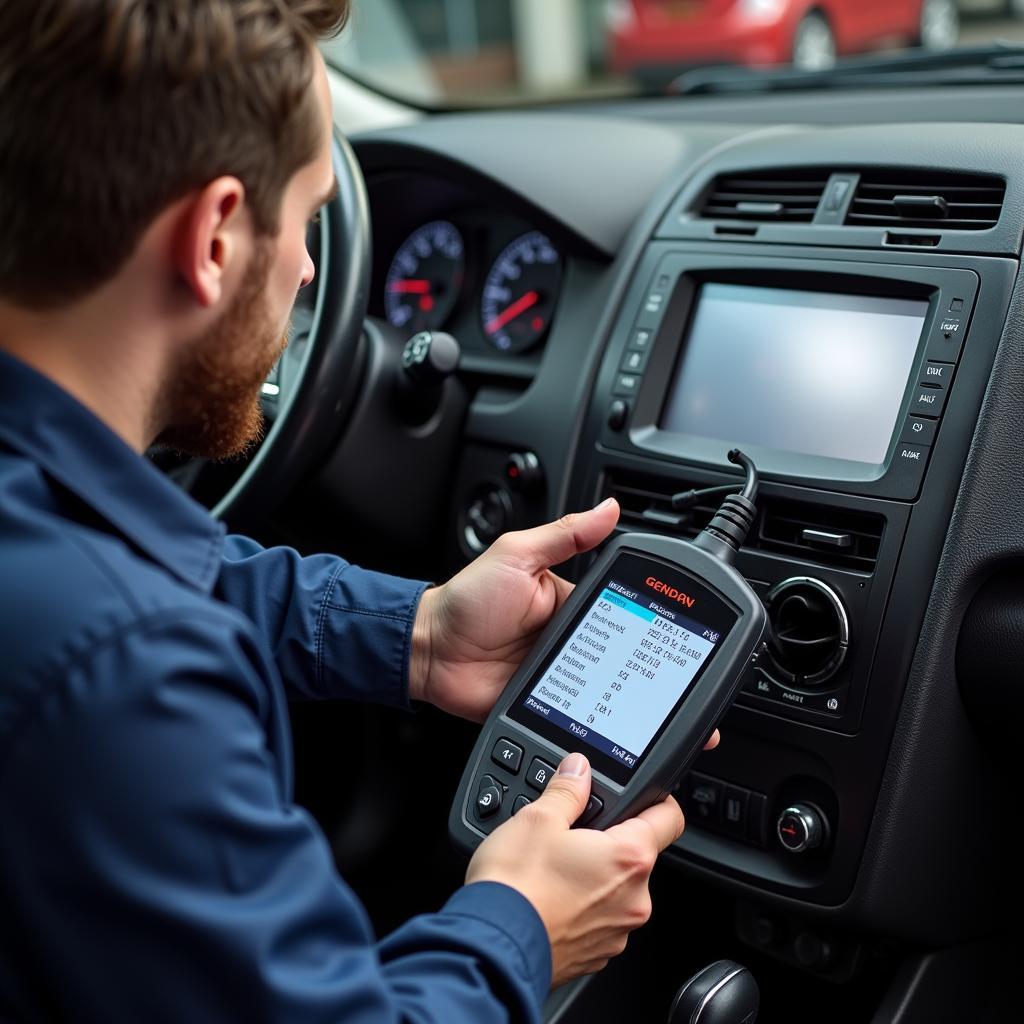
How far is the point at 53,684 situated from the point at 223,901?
15cm

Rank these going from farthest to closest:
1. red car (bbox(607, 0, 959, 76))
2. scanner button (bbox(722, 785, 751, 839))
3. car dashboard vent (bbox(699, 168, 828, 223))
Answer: red car (bbox(607, 0, 959, 76))
car dashboard vent (bbox(699, 168, 828, 223))
scanner button (bbox(722, 785, 751, 839))

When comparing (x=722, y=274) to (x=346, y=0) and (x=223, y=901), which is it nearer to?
(x=346, y=0)

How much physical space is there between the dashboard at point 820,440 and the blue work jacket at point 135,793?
0.63 meters


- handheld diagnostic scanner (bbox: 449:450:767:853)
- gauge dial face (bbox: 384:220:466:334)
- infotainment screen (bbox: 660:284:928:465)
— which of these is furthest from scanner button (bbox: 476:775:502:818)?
gauge dial face (bbox: 384:220:466:334)

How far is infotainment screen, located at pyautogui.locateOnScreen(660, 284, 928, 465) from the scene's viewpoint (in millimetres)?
1379

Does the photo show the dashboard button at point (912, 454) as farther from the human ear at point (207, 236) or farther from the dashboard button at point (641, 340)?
the human ear at point (207, 236)

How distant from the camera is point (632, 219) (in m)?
1.75

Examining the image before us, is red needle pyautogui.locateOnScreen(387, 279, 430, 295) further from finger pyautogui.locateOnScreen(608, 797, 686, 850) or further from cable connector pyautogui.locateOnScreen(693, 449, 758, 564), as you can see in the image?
finger pyautogui.locateOnScreen(608, 797, 686, 850)

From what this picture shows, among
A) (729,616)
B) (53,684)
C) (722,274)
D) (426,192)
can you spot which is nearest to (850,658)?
(729,616)

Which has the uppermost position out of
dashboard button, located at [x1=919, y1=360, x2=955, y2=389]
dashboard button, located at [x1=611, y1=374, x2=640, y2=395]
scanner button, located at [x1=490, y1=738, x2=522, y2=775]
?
dashboard button, located at [x1=919, y1=360, x2=955, y2=389]

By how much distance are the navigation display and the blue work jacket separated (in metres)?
0.37

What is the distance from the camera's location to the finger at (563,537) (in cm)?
124

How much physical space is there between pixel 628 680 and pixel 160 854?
1.91 ft

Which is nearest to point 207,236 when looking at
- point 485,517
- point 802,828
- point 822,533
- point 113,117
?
point 113,117
